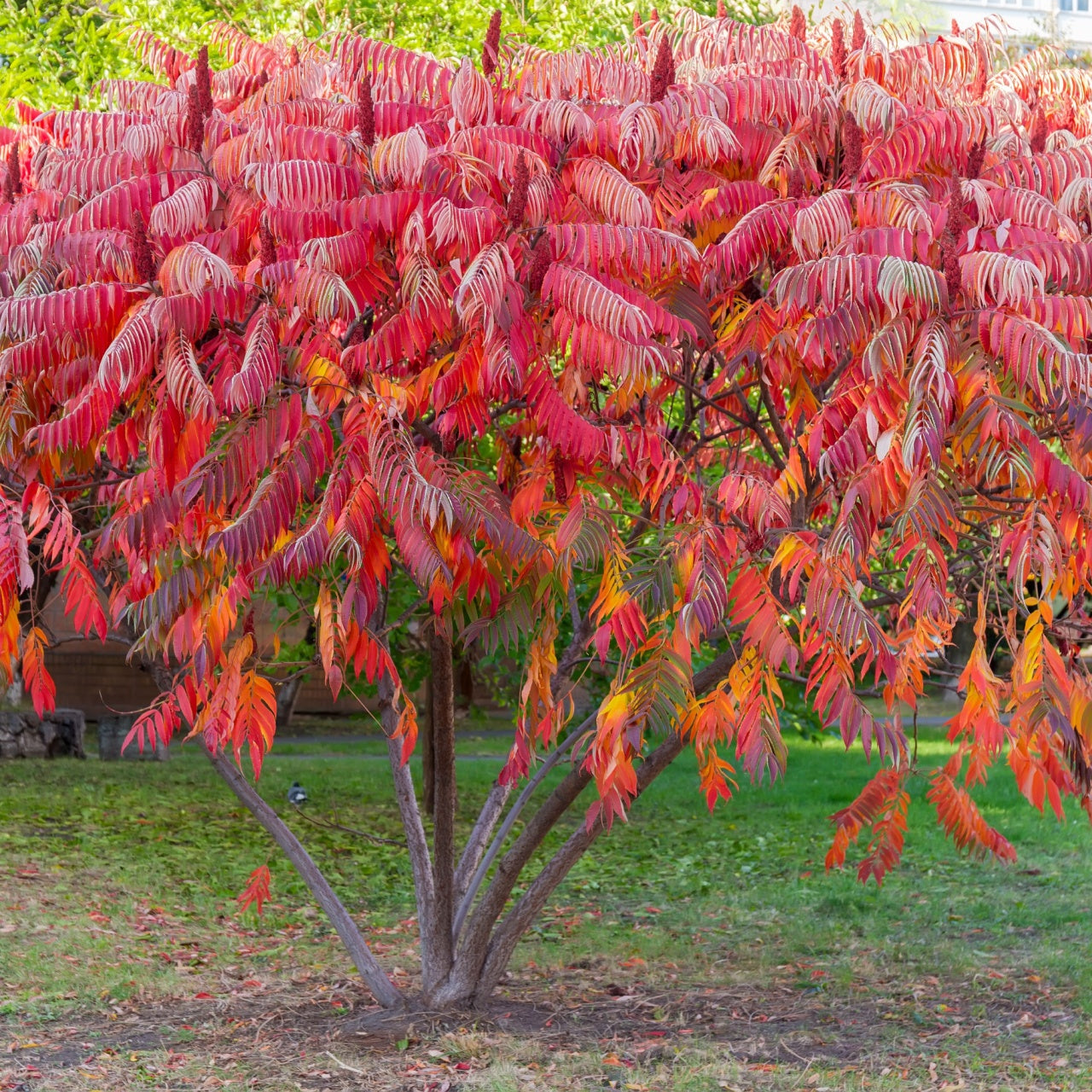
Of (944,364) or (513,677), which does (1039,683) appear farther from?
(513,677)

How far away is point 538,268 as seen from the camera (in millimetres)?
4340

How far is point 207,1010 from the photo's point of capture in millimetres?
6703

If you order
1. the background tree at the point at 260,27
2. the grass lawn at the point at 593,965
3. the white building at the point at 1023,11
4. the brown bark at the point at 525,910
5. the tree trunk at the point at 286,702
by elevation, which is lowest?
the tree trunk at the point at 286,702

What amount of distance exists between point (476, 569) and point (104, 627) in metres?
1.32

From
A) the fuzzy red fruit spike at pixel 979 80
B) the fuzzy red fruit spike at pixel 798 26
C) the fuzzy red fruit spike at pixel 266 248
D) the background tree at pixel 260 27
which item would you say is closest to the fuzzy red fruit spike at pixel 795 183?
the fuzzy red fruit spike at pixel 798 26

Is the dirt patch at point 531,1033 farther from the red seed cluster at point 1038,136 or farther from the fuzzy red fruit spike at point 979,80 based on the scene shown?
the fuzzy red fruit spike at point 979,80

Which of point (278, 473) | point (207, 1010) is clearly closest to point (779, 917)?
point (207, 1010)

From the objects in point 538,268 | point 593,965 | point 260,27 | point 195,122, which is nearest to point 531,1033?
point 593,965

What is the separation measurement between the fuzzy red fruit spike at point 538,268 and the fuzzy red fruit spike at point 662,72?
2.87 feet

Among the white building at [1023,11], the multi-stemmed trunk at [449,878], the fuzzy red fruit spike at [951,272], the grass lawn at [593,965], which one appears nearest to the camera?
the fuzzy red fruit spike at [951,272]

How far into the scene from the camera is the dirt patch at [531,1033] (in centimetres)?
560

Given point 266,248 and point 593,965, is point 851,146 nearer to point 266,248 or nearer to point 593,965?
point 266,248

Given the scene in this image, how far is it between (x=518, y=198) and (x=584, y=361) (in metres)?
0.57

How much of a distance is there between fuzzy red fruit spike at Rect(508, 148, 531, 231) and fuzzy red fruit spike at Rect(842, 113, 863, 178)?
1161mm
